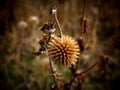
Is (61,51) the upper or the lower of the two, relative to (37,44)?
lower

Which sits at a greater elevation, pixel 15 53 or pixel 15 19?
pixel 15 19

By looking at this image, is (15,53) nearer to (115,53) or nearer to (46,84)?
(46,84)

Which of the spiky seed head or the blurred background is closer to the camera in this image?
the spiky seed head

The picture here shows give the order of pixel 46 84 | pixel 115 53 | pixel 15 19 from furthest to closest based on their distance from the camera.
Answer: pixel 15 19 < pixel 115 53 < pixel 46 84

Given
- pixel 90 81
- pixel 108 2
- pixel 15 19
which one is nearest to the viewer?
pixel 90 81

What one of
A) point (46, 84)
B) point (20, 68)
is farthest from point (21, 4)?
point (46, 84)

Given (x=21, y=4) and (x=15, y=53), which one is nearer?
(x=15, y=53)

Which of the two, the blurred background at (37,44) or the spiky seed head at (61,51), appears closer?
the spiky seed head at (61,51)

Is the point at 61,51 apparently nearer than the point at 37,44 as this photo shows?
Yes
